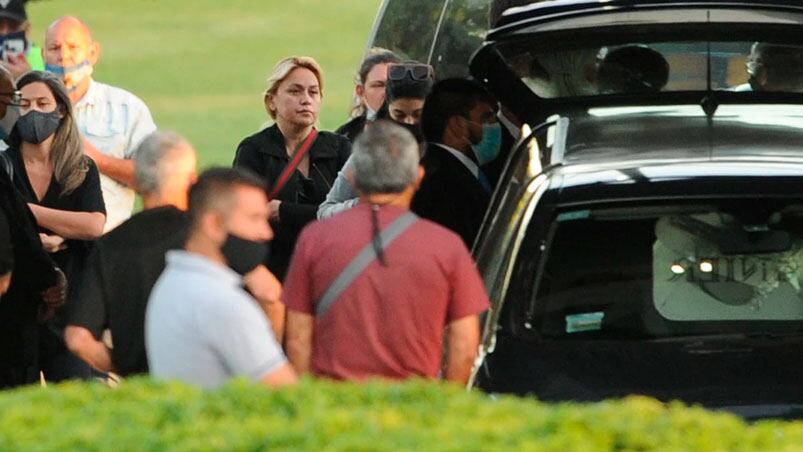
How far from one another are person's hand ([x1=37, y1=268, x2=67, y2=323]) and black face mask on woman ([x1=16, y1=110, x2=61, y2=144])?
0.85 m

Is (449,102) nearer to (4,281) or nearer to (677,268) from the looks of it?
(677,268)

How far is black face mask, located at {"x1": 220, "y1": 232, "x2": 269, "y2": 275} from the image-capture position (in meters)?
6.82

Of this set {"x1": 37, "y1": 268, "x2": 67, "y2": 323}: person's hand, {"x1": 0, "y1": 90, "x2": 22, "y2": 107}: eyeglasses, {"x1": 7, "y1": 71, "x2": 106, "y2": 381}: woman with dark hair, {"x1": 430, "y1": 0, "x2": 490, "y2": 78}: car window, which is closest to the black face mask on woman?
{"x1": 7, "y1": 71, "x2": 106, "y2": 381}: woman with dark hair

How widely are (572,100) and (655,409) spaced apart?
3.73 m

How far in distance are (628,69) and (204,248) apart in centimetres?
307

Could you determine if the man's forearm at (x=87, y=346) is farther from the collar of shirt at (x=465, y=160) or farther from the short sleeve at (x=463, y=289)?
the collar of shirt at (x=465, y=160)

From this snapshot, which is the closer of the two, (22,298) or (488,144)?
(22,298)

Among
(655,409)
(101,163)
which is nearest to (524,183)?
(655,409)

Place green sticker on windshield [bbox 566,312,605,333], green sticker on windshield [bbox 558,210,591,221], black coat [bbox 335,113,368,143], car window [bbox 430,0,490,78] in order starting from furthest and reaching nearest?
1. car window [bbox 430,0,490,78]
2. black coat [bbox 335,113,368,143]
3. green sticker on windshield [bbox 558,210,591,221]
4. green sticker on windshield [bbox 566,312,605,333]

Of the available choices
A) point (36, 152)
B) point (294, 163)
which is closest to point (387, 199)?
point (36, 152)

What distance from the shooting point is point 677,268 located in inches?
312

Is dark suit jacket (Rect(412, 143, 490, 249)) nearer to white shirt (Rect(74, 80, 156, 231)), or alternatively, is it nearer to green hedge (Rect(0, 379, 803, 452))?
white shirt (Rect(74, 80, 156, 231))

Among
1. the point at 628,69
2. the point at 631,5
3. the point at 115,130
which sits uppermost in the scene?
the point at 631,5

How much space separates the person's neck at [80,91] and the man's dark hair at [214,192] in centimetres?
518
